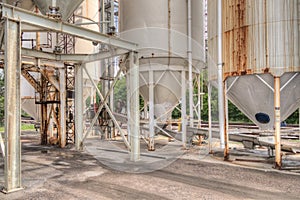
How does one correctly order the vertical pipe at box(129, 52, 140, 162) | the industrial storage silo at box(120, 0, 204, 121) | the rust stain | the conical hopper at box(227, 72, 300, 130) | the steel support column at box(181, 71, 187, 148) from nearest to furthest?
the conical hopper at box(227, 72, 300, 130)
the rust stain
the vertical pipe at box(129, 52, 140, 162)
the industrial storage silo at box(120, 0, 204, 121)
the steel support column at box(181, 71, 187, 148)

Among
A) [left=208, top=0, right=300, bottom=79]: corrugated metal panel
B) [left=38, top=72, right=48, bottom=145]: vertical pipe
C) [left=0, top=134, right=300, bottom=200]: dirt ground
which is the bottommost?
[left=0, top=134, right=300, bottom=200]: dirt ground

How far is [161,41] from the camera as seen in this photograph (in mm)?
10961

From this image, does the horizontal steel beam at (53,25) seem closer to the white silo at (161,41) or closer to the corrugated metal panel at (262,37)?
the white silo at (161,41)

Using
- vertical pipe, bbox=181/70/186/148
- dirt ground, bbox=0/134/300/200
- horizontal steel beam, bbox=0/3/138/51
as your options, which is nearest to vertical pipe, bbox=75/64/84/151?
dirt ground, bbox=0/134/300/200

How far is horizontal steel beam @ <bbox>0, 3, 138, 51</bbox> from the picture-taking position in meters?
6.04

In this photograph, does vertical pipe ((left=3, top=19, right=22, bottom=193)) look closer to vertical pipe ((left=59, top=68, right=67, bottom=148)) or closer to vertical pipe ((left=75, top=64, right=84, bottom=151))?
vertical pipe ((left=75, top=64, right=84, bottom=151))

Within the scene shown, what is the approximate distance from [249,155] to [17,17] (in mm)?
8736

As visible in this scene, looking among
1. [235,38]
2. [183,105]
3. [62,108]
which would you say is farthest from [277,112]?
[62,108]

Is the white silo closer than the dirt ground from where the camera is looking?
No

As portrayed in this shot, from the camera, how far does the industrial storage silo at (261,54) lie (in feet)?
24.7

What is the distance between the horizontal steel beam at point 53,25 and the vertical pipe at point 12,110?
0.64ft

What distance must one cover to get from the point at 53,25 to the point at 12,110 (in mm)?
2431

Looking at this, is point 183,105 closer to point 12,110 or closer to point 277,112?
point 277,112

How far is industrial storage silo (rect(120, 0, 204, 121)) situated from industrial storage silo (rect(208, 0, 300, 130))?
2.46 m
